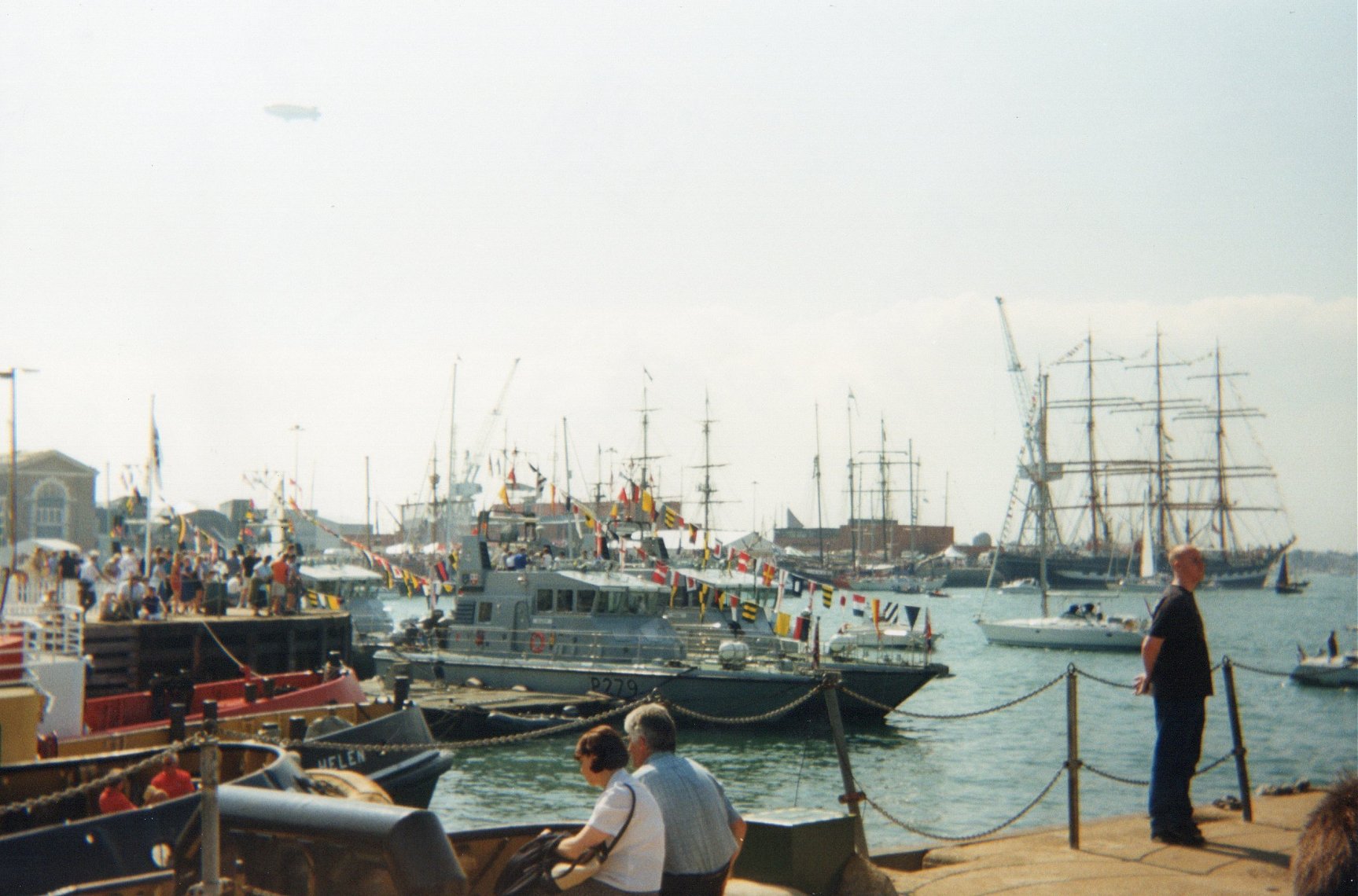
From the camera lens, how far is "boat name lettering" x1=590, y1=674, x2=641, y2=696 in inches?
1008

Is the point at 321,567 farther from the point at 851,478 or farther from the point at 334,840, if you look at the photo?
the point at 851,478

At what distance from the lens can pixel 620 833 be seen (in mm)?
4500

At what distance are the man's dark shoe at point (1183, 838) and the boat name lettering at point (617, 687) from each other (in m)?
18.9

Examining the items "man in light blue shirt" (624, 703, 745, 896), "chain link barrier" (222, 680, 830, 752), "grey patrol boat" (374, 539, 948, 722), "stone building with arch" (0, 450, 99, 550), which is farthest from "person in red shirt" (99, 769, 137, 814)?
"stone building with arch" (0, 450, 99, 550)

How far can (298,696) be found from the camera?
15.9m

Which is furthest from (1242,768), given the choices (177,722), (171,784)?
(177,722)

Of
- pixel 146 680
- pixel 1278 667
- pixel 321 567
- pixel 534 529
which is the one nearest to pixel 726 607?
pixel 534 529

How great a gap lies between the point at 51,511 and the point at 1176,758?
2624 inches

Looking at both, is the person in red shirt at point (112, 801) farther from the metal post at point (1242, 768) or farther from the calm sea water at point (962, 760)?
the metal post at point (1242, 768)

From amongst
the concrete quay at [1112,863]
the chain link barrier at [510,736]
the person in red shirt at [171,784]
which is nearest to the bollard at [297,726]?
the chain link barrier at [510,736]

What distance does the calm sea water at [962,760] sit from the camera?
18.7 meters

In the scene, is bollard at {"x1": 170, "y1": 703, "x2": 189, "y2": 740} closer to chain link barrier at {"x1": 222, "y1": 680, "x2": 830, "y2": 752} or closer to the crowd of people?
chain link barrier at {"x1": 222, "y1": 680, "x2": 830, "y2": 752}

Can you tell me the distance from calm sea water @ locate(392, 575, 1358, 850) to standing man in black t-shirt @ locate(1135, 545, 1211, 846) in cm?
514

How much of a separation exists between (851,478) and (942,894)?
406ft
